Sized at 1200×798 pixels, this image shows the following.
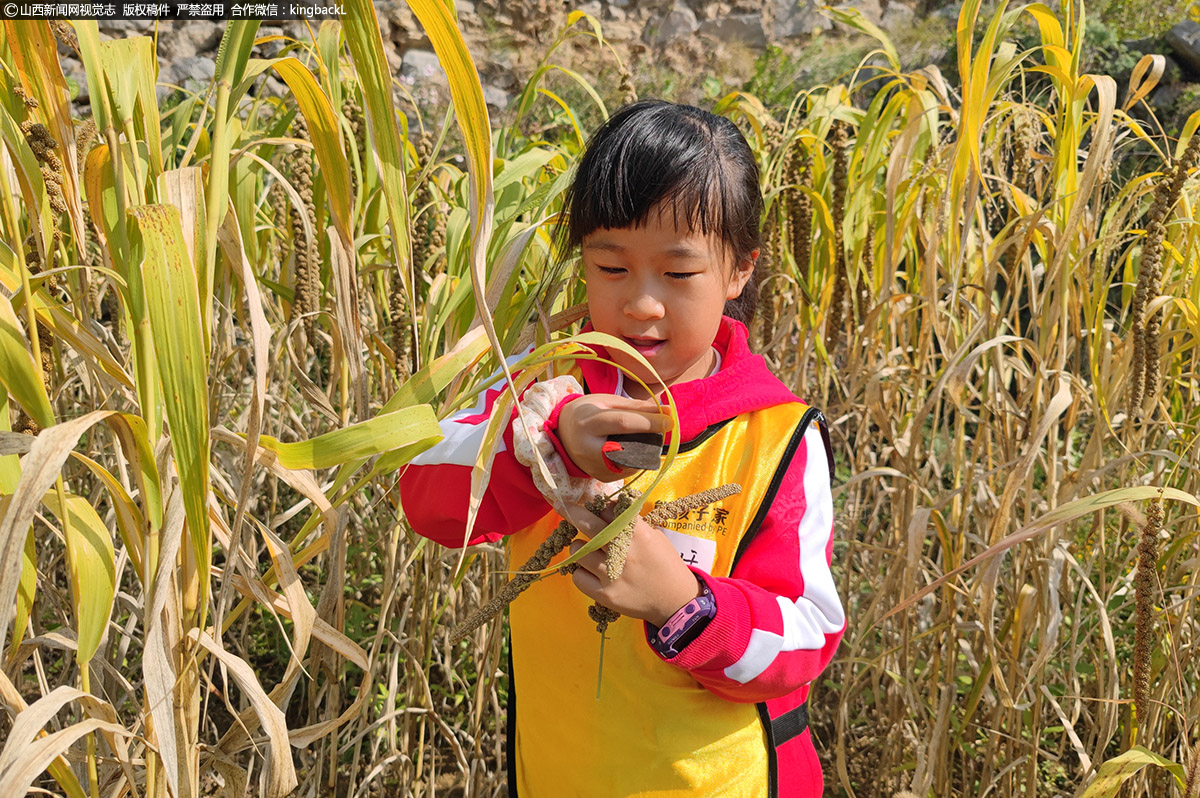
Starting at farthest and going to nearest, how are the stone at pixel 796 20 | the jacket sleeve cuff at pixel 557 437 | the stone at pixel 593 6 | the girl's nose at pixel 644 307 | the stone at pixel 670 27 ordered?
the stone at pixel 796 20, the stone at pixel 670 27, the stone at pixel 593 6, the girl's nose at pixel 644 307, the jacket sleeve cuff at pixel 557 437

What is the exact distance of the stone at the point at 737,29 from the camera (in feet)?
20.7

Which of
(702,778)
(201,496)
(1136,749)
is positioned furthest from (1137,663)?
(201,496)

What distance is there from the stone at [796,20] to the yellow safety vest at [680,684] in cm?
626

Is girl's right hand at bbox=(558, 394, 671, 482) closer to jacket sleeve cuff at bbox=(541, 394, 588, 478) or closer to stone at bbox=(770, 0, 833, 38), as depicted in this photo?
jacket sleeve cuff at bbox=(541, 394, 588, 478)

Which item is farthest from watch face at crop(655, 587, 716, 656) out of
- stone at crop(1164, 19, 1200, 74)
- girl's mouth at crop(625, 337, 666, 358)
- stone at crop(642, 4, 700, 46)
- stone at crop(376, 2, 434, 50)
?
stone at crop(642, 4, 700, 46)

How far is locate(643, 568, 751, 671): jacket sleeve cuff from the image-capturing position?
0.69 meters

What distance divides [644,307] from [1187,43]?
4788 millimetres

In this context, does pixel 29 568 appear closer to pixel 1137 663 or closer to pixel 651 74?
pixel 1137 663

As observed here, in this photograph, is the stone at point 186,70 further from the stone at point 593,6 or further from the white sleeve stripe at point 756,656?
the white sleeve stripe at point 756,656

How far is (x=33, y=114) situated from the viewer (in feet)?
2.87

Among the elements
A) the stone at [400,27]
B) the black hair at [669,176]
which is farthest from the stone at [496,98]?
the black hair at [669,176]

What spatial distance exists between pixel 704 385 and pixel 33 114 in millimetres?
710

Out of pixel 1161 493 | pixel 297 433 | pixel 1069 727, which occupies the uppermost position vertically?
pixel 1161 493

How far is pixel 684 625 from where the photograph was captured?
683 millimetres
